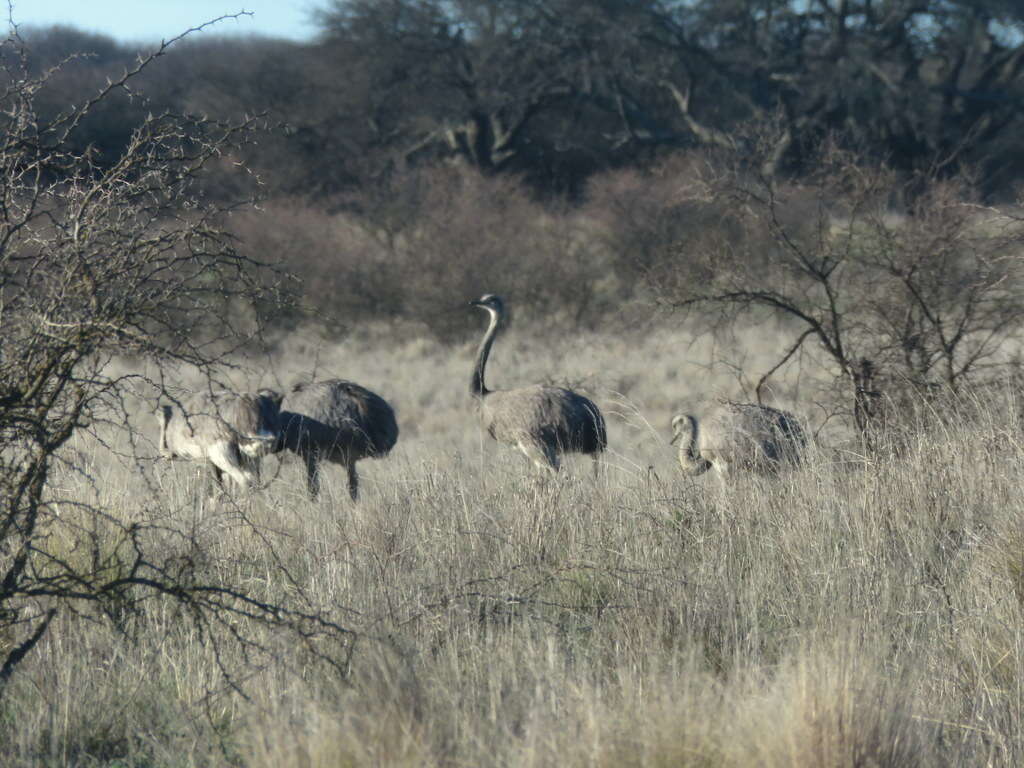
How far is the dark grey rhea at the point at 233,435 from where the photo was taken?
7852 millimetres

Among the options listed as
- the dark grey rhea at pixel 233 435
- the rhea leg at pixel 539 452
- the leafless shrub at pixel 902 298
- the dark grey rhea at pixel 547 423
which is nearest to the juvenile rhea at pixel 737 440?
the leafless shrub at pixel 902 298

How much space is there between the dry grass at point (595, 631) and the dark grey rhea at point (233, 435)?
107 centimetres

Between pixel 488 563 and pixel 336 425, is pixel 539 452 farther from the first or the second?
pixel 488 563

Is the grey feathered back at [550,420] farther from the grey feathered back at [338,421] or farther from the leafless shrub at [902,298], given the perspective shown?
the leafless shrub at [902,298]

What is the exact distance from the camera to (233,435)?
303 inches

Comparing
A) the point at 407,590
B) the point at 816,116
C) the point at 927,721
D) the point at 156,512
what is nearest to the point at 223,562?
the point at 156,512

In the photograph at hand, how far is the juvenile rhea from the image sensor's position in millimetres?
7180

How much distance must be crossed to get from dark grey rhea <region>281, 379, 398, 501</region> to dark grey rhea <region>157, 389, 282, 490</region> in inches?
12.9

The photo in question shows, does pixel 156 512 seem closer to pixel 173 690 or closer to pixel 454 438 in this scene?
pixel 173 690

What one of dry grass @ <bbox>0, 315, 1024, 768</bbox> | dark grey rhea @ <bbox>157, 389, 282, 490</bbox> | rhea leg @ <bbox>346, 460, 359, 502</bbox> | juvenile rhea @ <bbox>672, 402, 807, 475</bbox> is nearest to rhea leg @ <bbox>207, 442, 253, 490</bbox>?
dark grey rhea @ <bbox>157, 389, 282, 490</bbox>

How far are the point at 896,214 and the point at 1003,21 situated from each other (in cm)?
Answer: 1262

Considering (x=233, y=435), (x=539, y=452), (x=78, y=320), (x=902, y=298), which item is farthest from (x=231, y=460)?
(x=902, y=298)

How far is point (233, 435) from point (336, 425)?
110 cm

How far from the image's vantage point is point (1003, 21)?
31641 millimetres
